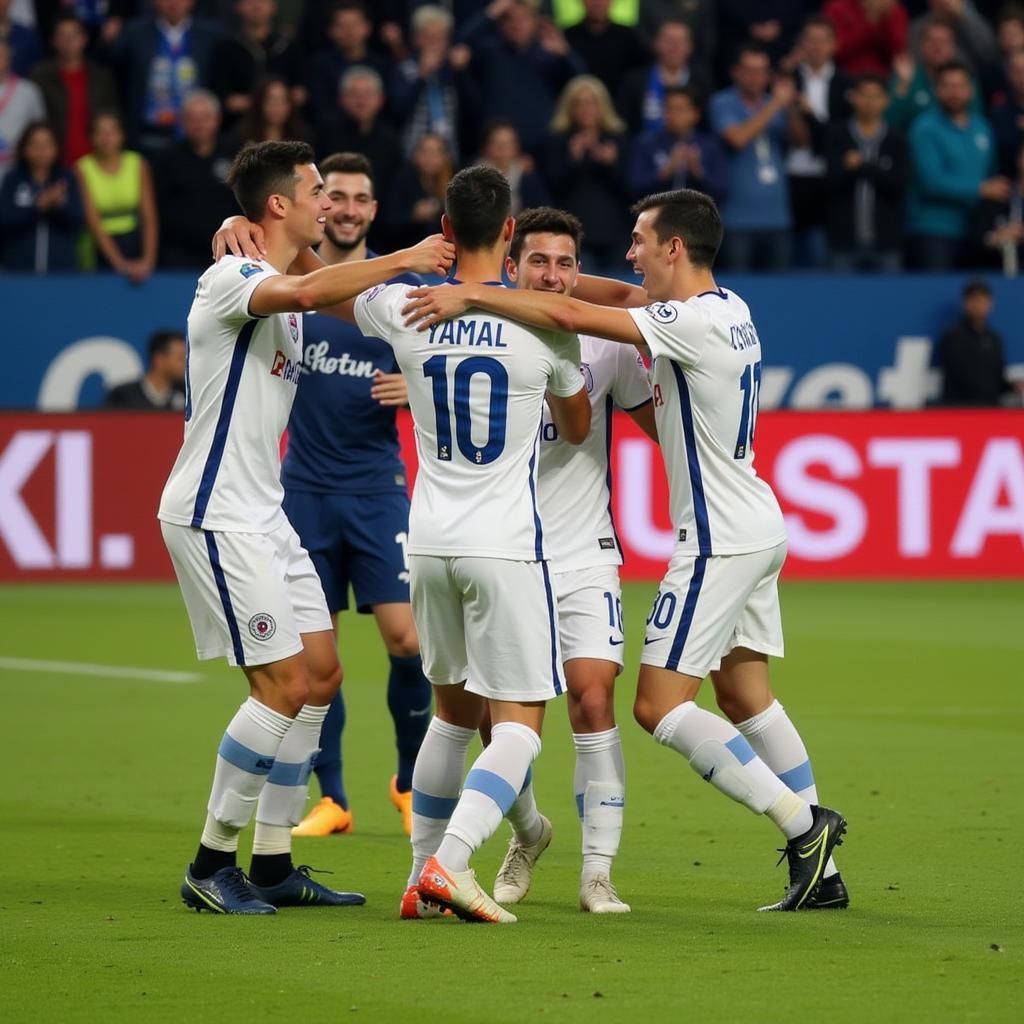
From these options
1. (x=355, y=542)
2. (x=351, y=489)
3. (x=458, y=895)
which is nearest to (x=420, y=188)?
(x=351, y=489)

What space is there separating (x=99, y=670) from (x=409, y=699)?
4.44m

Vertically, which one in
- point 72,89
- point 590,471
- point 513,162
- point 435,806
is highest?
point 72,89

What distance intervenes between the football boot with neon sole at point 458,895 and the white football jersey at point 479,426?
91 centimetres

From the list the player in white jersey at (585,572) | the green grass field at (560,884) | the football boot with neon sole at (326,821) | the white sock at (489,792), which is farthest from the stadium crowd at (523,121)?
the white sock at (489,792)

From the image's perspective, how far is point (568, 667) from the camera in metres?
6.23

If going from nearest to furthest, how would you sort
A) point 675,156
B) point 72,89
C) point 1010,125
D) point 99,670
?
1. point 99,670
2. point 675,156
3. point 72,89
4. point 1010,125

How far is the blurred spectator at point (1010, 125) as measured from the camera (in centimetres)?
1825

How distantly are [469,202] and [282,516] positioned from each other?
119 cm

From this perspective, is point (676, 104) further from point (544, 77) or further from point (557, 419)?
point (557, 419)

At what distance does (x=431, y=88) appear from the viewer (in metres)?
17.3

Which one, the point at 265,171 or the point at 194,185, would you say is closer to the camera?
the point at 265,171

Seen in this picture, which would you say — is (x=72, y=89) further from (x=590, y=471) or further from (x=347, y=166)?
(x=590, y=471)

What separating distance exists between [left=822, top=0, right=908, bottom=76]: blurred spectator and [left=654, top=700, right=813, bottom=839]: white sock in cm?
1404

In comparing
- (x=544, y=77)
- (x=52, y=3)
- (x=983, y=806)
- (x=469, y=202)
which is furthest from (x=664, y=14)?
(x=469, y=202)
